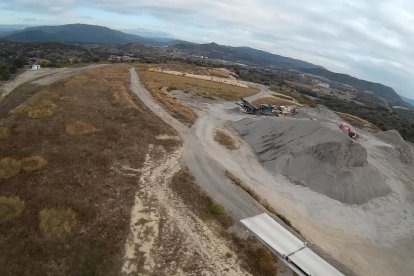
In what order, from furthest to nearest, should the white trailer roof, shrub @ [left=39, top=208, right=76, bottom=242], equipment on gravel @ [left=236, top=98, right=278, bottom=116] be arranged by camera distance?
equipment on gravel @ [left=236, top=98, right=278, bottom=116] → the white trailer roof → shrub @ [left=39, top=208, right=76, bottom=242]

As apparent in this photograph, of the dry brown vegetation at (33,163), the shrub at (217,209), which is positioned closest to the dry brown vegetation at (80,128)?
the dry brown vegetation at (33,163)

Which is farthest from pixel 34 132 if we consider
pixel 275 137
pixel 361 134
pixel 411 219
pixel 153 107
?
pixel 361 134

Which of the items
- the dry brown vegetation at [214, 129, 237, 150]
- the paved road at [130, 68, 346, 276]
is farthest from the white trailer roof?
the dry brown vegetation at [214, 129, 237, 150]

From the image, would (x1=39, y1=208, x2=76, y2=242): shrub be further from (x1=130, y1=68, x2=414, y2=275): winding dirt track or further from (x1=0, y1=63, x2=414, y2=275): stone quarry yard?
(x1=130, y1=68, x2=414, y2=275): winding dirt track

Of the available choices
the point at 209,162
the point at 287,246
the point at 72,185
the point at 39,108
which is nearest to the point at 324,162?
the point at 209,162

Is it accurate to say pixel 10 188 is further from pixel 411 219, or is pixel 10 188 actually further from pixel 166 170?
pixel 411 219

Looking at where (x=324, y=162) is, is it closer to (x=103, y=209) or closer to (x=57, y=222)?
(x=103, y=209)
